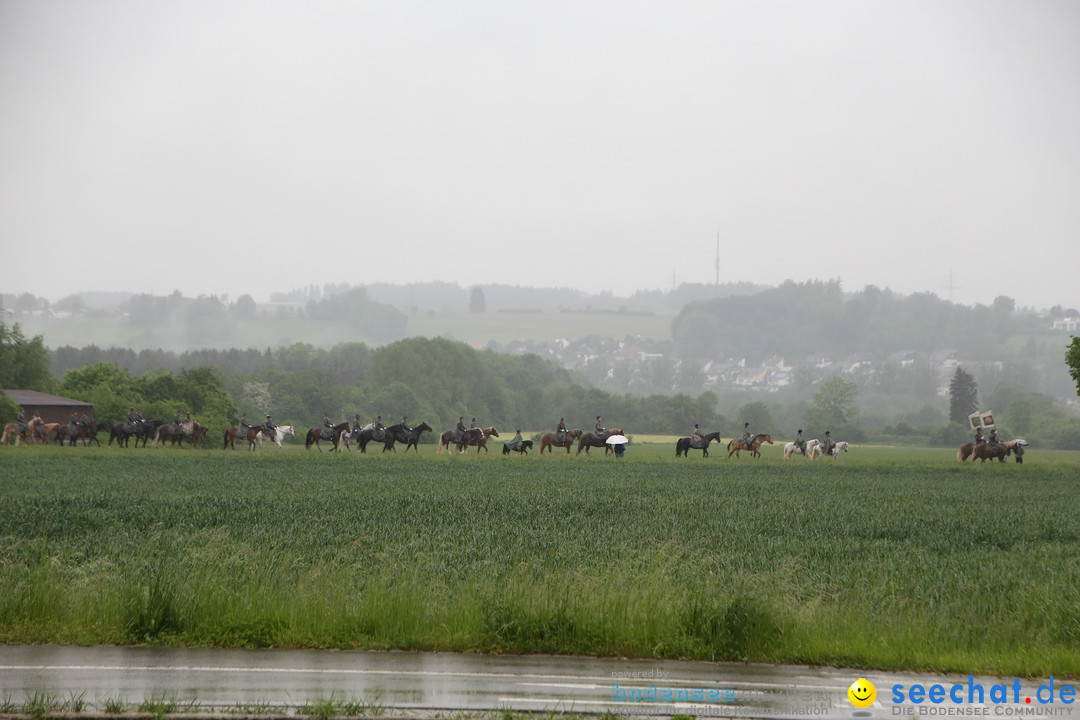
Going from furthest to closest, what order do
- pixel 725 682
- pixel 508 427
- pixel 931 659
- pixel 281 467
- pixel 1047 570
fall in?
1. pixel 508 427
2. pixel 281 467
3. pixel 1047 570
4. pixel 931 659
5. pixel 725 682

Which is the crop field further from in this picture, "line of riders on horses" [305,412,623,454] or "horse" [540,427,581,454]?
"horse" [540,427,581,454]

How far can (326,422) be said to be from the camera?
55438mm

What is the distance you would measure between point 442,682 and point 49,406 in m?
63.5

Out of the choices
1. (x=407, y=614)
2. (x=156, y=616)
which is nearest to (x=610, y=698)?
(x=407, y=614)

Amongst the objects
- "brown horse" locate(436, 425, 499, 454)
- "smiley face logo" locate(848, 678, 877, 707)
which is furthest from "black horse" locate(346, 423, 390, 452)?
"smiley face logo" locate(848, 678, 877, 707)

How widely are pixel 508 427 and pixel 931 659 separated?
11548 centimetres

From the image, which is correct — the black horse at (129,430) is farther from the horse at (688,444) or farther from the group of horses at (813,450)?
the group of horses at (813,450)

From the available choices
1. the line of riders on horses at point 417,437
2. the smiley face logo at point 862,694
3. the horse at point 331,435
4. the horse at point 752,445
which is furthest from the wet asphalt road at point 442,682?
the horse at point 752,445

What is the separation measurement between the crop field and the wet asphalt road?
0.44 meters

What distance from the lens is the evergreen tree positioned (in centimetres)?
12012

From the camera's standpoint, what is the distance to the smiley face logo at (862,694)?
1034cm

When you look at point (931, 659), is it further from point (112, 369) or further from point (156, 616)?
point (112, 369)

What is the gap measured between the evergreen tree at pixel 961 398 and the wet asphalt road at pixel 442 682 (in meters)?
117

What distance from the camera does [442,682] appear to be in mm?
10875
